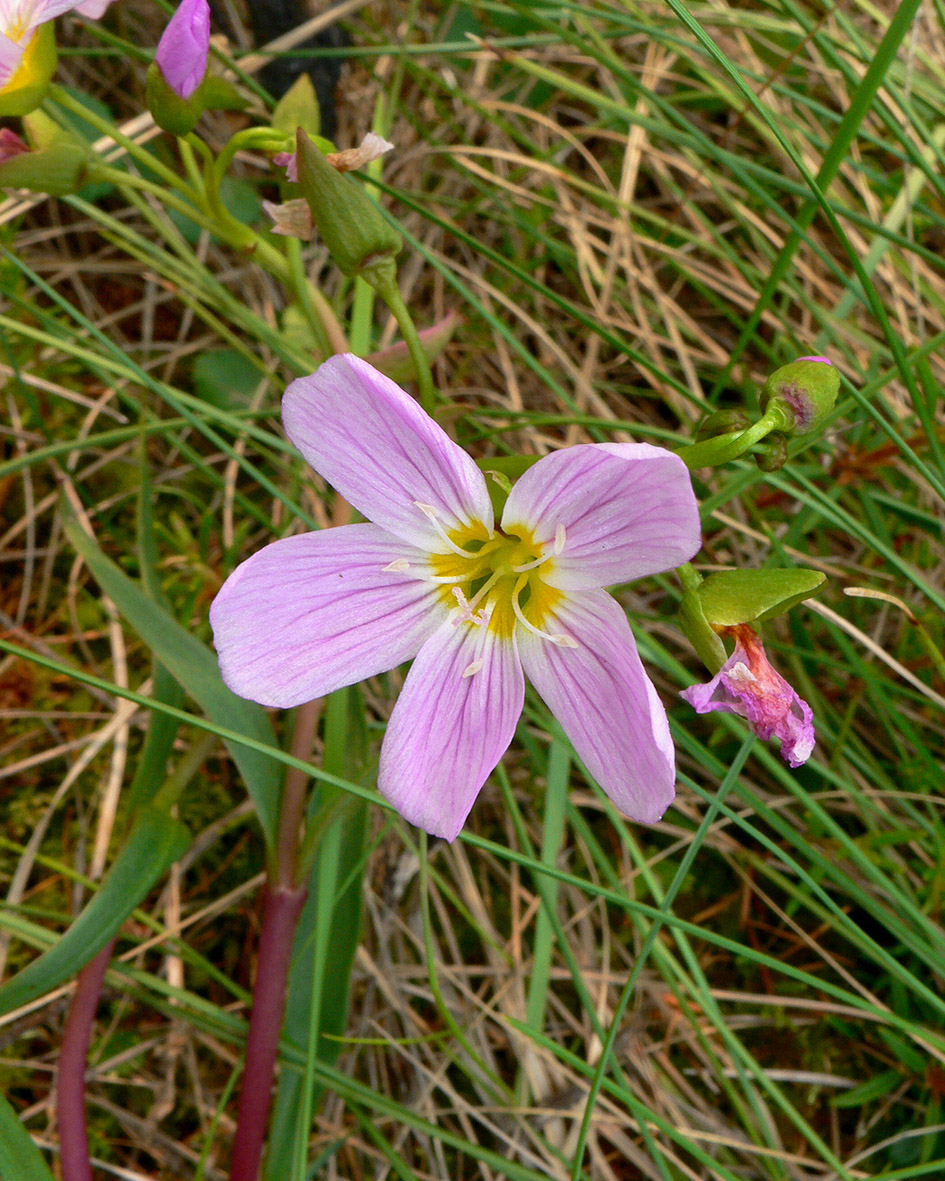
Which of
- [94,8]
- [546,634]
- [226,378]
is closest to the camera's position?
[546,634]

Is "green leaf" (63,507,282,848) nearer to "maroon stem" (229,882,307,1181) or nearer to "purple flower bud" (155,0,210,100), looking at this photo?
"maroon stem" (229,882,307,1181)

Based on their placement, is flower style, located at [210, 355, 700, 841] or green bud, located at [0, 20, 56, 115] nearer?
flower style, located at [210, 355, 700, 841]

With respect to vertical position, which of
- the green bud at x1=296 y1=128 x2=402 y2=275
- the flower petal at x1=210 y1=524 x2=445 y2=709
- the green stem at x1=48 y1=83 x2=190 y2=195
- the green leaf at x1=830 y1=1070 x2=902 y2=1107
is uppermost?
the green stem at x1=48 y1=83 x2=190 y2=195

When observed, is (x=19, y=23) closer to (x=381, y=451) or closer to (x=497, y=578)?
(x=381, y=451)

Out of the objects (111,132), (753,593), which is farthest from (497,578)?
(111,132)

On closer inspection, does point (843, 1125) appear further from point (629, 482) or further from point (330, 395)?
point (330, 395)

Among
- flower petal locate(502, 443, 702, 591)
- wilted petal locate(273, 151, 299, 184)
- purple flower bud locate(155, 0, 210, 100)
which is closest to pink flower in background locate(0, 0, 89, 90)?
purple flower bud locate(155, 0, 210, 100)

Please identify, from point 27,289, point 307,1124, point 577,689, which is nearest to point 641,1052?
point 307,1124
